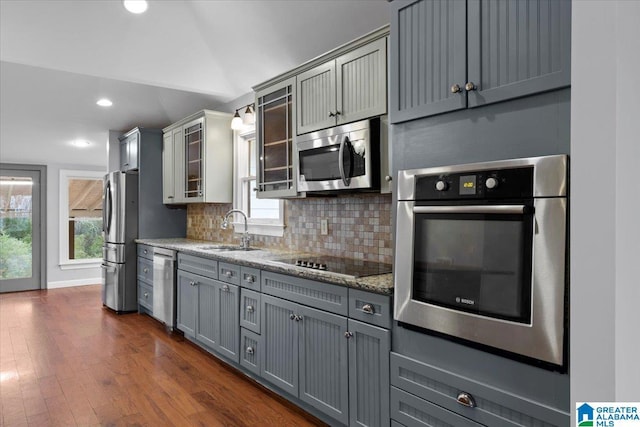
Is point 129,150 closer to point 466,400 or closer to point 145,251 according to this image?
point 145,251

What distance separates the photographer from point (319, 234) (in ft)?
11.0

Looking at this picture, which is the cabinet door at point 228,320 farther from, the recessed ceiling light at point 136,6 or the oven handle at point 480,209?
the recessed ceiling light at point 136,6

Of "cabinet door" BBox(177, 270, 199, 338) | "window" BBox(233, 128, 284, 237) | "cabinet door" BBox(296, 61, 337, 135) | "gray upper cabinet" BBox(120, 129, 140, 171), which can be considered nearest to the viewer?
"cabinet door" BBox(296, 61, 337, 135)

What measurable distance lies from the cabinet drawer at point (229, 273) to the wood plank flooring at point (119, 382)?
71cm

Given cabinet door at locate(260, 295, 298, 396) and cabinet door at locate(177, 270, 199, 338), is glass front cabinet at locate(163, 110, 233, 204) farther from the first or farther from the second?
cabinet door at locate(260, 295, 298, 396)

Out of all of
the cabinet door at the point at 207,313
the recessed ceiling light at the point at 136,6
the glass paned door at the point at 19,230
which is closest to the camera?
the cabinet door at the point at 207,313

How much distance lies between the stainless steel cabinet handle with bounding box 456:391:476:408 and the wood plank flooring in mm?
1126

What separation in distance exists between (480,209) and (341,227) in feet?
5.28

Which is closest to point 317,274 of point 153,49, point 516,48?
point 516,48

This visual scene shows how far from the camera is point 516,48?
149 cm

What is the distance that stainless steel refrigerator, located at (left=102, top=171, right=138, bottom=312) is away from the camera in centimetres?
517

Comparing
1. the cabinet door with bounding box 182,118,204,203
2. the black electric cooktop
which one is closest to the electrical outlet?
the black electric cooktop

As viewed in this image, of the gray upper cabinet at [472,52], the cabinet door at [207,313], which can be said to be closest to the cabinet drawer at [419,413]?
the gray upper cabinet at [472,52]

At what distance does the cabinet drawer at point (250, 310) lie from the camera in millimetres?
2896
